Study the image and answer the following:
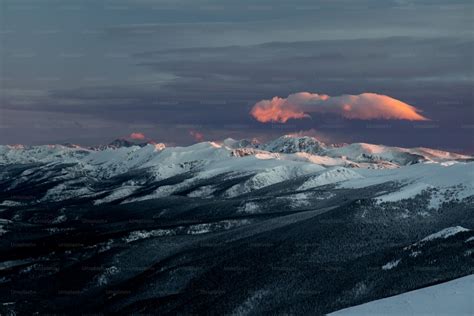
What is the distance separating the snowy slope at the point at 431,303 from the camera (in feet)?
431

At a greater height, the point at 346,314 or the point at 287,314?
the point at 346,314

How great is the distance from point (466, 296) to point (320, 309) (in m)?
65.9

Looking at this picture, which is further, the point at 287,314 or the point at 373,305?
the point at 287,314

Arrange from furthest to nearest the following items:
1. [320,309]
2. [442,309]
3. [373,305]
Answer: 1. [320,309]
2. [373,305]
3. [442,309]

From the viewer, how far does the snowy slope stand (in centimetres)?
13125

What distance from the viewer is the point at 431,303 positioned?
135 meters

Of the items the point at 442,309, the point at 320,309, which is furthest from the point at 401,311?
the point at 320,309

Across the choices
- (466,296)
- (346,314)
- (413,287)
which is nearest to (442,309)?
(466,296)

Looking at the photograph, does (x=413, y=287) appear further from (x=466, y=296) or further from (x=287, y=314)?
(x=466, y=296)

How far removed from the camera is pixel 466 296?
5325 inches

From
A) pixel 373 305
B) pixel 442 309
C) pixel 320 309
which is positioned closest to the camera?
pixel 442 309

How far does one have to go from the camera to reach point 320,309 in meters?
196

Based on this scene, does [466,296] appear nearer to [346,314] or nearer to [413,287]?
[346,314]

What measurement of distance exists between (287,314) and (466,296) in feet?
234
